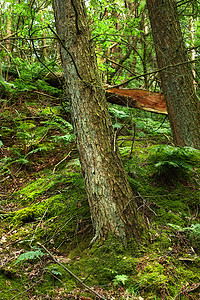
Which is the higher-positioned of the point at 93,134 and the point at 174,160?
the point at 93,134

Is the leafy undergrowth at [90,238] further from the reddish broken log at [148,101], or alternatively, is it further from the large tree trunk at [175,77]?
the reddish broken log at [148,101]

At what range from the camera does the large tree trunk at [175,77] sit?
4.48m

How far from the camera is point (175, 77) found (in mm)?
4559

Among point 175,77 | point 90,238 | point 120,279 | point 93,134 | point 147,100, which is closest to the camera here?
point 120,279

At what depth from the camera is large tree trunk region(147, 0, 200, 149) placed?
14.7 ft

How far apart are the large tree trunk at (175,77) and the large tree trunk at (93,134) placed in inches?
83.3

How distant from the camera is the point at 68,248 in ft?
9.59

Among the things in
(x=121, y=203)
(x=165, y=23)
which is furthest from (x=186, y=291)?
(x=165, y=23)

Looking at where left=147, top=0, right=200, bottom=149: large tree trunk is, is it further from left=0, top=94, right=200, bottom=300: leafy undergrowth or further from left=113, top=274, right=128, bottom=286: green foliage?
left=113, top=274, right=128, bottom=286: green foliage

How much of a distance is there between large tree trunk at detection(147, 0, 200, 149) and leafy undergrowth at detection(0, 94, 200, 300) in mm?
625

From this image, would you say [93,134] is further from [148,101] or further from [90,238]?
[148,101]

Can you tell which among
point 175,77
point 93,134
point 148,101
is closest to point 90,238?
point 93,134

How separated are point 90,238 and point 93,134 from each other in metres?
1.35

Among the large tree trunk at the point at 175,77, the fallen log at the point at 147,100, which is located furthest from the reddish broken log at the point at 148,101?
the large tree trunk at the point at 175,77
